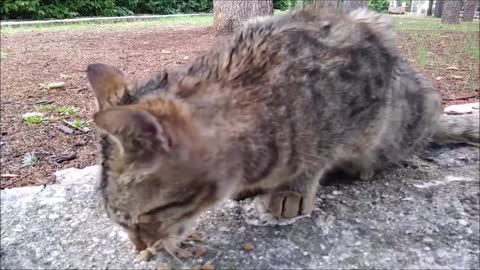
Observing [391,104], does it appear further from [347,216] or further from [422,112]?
[347,216]

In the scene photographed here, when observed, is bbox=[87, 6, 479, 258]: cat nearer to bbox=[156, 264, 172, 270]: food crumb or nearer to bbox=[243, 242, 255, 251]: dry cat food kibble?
bbox=[156, 264, 172, 270]: food crumb

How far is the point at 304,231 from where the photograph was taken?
135 cm

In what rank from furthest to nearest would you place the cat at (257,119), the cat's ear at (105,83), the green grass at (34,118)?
the green grass at (34,118), the cat's ear at (105,83), the cat at (257,119)

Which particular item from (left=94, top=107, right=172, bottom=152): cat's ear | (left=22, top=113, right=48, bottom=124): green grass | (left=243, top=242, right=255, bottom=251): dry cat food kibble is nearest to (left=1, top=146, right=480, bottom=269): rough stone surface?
(left=243, top=242, right=255, bottom=251): dry cat food kibble

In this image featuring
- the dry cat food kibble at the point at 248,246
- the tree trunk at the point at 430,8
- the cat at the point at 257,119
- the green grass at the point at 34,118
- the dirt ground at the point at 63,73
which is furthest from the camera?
the tree trunk at the point at 430,8

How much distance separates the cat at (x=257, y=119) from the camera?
3.33 feet

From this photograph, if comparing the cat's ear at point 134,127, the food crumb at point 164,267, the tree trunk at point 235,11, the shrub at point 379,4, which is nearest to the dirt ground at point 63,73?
the tree trunk at point 235,11

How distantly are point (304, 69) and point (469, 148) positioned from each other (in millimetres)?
929

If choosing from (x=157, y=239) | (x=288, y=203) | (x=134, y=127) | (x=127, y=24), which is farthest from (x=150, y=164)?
(x=127, y=24)

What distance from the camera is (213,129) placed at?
3.53 feet

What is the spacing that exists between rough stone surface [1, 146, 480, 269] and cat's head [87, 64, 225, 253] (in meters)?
0.18

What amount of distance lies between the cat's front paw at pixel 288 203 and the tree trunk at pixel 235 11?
3.06 feet

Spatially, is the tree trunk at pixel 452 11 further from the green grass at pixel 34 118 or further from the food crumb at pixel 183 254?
the green grass at pixel 34 118

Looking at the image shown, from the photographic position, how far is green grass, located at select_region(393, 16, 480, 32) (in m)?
1.69
